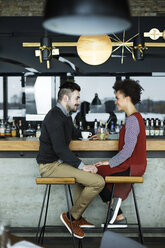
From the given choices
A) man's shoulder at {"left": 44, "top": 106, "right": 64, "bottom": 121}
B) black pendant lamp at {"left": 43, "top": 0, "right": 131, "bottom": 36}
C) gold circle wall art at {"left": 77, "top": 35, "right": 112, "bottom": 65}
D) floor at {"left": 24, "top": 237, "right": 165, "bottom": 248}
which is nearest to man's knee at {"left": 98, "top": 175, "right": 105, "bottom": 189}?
man's shoulder at {"left": 44, "top": 106, "right": 64, "bottom": 121}

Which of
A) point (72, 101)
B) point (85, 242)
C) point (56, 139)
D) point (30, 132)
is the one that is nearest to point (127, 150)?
point (56, 139)

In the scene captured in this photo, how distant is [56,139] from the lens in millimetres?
3014

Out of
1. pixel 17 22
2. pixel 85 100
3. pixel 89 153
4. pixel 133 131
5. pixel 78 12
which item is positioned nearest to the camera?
pixel 78 12

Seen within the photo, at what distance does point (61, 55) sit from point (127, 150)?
3212 mm

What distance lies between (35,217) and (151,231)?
1.28 meters

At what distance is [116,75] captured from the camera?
19.7 feet

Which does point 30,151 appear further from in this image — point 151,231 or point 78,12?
point 78,12

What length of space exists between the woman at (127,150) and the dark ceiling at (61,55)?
2.66 metres

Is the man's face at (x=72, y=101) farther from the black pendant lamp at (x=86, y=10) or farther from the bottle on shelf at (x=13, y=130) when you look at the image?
the bottle on shelf at (x=13, y=130)

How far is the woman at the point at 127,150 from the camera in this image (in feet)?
9.85

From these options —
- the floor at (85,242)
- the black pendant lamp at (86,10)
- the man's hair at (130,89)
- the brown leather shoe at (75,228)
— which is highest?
the black pendant lamp at (86,10)

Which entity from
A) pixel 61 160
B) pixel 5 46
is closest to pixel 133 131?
pixel 61 160

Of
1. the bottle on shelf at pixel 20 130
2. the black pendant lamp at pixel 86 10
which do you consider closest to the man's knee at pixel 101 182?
the black pendant lamp at pixel 86 10

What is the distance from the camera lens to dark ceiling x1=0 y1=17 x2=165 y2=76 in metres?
5.72
